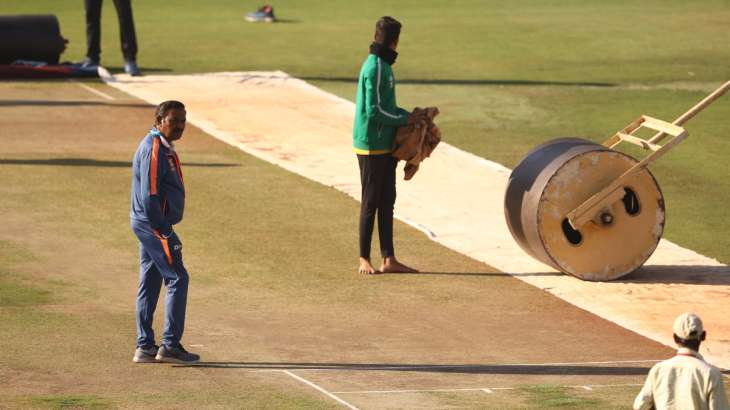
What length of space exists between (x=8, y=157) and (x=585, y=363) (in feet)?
33.6

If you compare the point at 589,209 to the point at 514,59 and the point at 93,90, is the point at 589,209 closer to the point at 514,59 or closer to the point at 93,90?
the point at 93,90

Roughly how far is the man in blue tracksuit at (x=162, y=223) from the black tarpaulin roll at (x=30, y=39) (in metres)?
15.2

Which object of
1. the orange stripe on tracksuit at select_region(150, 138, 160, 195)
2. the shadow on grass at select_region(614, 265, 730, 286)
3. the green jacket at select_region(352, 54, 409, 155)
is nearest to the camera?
the orange stripe on tracksuit at select_region(150, 138, 160, 195)

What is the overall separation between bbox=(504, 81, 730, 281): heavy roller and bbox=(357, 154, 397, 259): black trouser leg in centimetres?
115

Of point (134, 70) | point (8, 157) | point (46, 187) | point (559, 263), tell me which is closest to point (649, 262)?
point (559, 263)

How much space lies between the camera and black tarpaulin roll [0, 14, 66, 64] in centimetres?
2547

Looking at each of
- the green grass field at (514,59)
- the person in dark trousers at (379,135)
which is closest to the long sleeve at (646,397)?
the person in dark trousers at (379,135)

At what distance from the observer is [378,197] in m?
14.1

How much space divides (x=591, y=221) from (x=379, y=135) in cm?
206

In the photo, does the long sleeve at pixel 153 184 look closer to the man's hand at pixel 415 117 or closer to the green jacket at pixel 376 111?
the green jacket at pixel 376 111

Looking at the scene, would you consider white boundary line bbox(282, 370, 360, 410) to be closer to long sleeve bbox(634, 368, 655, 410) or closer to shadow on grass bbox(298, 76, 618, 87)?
long sleeve bbox(634, 368, 655, 410)

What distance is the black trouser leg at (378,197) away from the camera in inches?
554

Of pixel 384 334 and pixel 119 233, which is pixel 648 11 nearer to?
pixel 119 233

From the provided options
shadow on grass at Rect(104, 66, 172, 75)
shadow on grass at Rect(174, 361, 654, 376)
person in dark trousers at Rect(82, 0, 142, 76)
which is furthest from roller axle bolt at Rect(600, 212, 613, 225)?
shadow on grass at Rect(104, 66, 172, 75)
